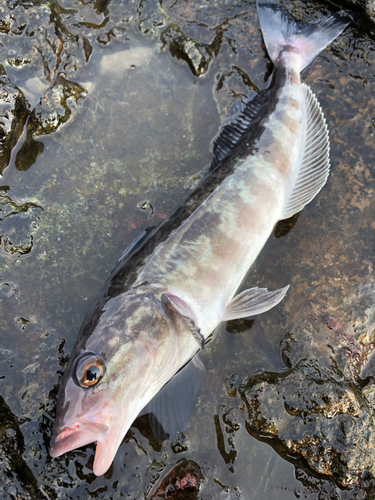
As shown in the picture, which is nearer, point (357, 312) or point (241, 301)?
point (241, 301)

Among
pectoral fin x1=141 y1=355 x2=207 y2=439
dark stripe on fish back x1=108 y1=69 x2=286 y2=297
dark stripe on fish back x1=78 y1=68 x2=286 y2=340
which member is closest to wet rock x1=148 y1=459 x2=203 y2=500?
pectoral fin x1=141 y1=355 x2=207 y2=439

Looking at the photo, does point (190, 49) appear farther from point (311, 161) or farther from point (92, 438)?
point (92, 438)

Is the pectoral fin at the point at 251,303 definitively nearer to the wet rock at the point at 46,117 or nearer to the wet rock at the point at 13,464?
the wet rock at the point at 13,464

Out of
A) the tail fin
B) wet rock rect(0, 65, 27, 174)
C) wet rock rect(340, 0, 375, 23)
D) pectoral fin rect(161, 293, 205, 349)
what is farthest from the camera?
the tail fin

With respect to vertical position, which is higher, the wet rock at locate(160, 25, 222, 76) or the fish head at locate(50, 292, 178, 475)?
the wet rock at locate(160, 25, 222, 76)

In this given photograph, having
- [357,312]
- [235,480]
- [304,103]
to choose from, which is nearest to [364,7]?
[304,103]

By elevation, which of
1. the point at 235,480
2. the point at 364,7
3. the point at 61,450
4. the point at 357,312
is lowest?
the point at 235,480

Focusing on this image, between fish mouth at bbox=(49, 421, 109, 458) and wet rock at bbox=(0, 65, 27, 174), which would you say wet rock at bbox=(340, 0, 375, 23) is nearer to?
wet rock at bbox=(0, 65, 27, 174)

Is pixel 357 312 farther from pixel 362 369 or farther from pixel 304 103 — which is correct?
pixel 304 103
